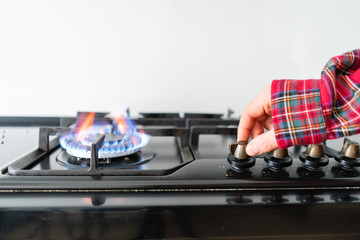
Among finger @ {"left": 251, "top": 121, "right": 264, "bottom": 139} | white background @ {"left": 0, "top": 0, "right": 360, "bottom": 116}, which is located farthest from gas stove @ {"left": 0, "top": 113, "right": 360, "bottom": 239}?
white background @ {"left": 0, "top": 0, "right": 360, "bottom": 116}

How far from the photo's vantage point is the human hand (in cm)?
39

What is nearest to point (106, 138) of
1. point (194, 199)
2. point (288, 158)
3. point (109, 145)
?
point (109, 145)

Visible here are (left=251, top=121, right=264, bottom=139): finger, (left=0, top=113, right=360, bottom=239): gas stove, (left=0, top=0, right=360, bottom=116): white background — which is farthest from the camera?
(left=0, top=0, right=360, bottom=116): white background

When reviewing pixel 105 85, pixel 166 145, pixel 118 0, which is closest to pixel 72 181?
pixel 166 145

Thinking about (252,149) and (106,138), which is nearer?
(252,149)

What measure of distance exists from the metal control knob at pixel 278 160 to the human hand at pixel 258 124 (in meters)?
0.02

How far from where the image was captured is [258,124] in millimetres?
542

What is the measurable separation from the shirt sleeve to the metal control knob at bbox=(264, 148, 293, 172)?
0.02m

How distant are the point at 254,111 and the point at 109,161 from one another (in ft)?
1.00

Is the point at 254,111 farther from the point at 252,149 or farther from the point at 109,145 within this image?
the point at 109,145

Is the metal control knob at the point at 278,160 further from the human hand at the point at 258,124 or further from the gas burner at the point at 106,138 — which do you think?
the gas burner at the point at 106,138

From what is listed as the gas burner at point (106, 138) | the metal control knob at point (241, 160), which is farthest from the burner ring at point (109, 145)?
the metal control knob at point (241, 160)

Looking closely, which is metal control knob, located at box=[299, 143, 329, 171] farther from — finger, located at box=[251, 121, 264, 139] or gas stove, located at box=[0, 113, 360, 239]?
finger, located at box=[251, 121, 264, 139]

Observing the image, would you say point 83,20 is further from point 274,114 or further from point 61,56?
point 274,114
